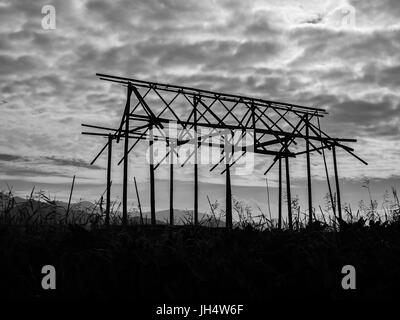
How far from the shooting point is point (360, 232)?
5.73 meters

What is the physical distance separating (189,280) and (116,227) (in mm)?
2265

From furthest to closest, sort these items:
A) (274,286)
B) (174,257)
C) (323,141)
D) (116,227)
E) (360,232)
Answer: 1. (323,141)
2. (116,227)
3. (360,232)
4. (174,257)
5. (274,286)

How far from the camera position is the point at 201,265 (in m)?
4.53

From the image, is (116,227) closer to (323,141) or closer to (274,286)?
(274,286)

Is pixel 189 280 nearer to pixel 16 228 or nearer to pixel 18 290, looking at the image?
pixel 18 290

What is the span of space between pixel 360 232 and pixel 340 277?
159cm

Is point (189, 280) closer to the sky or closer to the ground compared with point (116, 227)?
closer to the ground

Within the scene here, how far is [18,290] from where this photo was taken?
4.29 metres

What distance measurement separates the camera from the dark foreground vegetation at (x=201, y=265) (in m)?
4.12

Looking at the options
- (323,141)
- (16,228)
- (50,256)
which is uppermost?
(323,141)

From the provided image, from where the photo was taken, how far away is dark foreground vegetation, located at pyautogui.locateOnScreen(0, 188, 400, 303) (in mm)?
4121

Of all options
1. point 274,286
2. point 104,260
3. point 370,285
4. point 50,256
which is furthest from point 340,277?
point 50,256

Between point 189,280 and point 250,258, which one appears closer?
point 189,280

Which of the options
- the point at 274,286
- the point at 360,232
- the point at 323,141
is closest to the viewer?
the point at 274,286
